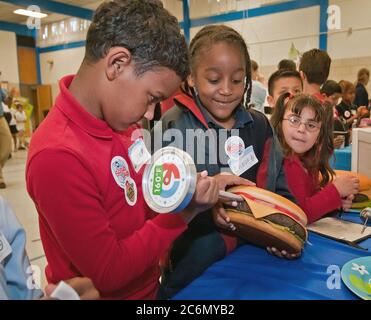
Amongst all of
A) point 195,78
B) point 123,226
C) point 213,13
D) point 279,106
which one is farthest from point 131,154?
point 213,13

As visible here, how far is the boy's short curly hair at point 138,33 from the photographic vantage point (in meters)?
0.66

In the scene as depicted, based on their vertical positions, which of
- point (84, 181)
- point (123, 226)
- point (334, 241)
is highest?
point (84, 181)

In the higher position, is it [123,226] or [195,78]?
[195,78]

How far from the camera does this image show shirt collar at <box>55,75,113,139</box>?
0.70m

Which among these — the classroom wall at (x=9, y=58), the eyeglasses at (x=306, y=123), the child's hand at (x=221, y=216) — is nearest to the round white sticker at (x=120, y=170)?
the child's hand at (x=221, y=216)

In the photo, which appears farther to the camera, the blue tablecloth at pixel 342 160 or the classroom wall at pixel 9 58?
the classroom wall at pixel 9 58

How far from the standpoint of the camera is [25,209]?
10.9 feet

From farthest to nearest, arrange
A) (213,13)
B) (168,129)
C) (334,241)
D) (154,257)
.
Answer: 1. (213,13)
2. (168,129)
3. (334,241)
4. (154,257)

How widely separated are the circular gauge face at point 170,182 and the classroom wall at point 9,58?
7931 millimetres

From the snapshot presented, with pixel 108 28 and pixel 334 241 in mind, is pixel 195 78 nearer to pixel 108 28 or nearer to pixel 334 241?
pixel 108 28

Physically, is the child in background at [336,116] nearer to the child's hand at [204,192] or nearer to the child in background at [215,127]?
the child in background at [215,127]

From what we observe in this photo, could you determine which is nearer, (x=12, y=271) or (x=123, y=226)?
(x=12, y=271)

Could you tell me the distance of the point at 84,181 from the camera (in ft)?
2.12

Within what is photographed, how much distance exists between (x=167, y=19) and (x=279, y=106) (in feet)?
2.76
